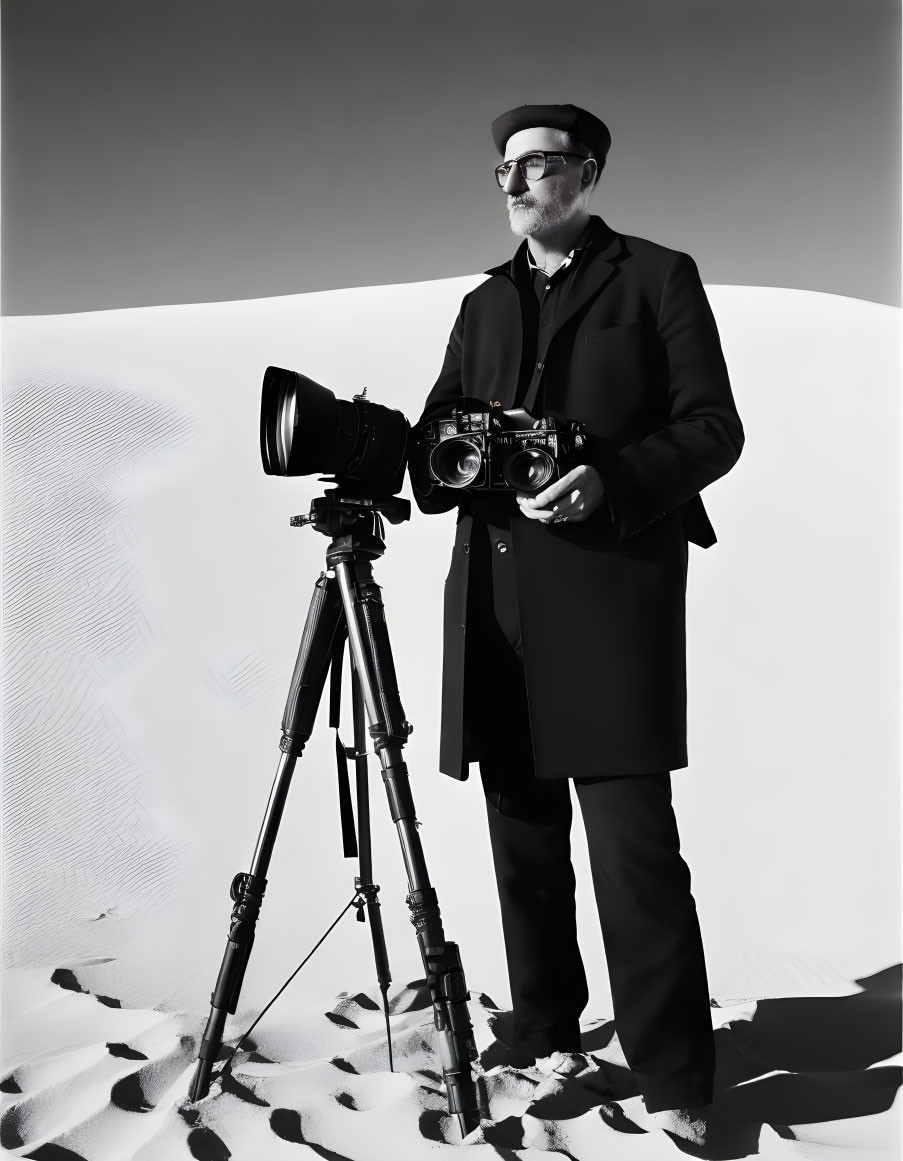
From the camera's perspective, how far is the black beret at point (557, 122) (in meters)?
1.62

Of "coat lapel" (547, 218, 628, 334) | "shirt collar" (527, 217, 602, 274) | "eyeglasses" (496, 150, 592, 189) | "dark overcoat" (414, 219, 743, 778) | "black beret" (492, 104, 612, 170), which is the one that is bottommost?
"dark overcoat" (414, 219, 743, 778)

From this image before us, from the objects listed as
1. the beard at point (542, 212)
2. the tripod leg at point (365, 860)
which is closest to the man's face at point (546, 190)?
the beard at point (542, 212)

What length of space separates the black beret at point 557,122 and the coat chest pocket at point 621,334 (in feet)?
1.08

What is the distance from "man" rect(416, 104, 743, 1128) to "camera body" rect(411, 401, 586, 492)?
0.03m

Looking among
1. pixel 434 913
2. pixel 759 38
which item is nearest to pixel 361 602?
pixel 434 913

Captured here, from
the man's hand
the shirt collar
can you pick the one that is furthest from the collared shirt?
the man's hand

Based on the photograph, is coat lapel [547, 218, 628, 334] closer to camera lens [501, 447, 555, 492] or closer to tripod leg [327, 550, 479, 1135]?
camera lens [501, 447, 555, 492]

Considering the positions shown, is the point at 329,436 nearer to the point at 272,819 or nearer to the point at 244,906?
the point at 272,819

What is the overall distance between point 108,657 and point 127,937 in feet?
2.02

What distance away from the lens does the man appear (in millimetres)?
1481

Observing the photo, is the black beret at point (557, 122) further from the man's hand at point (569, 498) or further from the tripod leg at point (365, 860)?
the tripod leg at point (365, 860)

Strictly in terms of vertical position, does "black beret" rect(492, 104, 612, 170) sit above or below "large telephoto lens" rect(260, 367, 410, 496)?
above

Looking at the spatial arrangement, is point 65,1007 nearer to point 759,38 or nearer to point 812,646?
point 812,646

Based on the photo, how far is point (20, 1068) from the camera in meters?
1.84
